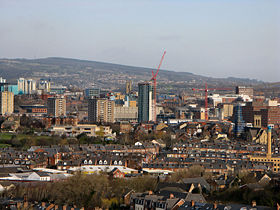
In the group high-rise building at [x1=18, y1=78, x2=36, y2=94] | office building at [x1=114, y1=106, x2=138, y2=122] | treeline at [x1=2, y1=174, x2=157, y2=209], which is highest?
high-rise building at [x1=18, y1=78, x2=36, y2=94]

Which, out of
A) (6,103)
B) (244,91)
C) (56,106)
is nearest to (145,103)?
(56,106)

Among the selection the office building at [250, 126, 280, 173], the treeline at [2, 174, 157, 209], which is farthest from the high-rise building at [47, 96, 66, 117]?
the treeline at [2, 174, 157, 209]

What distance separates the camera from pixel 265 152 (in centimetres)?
4588

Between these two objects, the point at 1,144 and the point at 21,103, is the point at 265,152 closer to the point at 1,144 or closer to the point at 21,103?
the point at 1,144

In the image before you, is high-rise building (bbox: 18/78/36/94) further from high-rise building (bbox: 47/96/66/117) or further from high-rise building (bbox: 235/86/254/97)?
high-rise building (bbox: 47/96/66/117)

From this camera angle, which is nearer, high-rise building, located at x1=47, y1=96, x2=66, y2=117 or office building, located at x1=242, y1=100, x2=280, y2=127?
office building, located at x1=242, y1=100, x2=280, y2=127

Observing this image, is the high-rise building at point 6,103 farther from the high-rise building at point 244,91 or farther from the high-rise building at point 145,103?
the high-rise building at point 244,91

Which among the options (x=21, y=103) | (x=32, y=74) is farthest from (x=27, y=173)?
(x=32, y=74)

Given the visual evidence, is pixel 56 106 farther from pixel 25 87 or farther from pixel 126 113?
pixel 25 87

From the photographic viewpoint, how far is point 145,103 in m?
85.8

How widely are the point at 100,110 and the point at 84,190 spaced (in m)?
49.7

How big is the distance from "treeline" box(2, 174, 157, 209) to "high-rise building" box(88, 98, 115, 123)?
46697mm

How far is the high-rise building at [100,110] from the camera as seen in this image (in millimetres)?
78625

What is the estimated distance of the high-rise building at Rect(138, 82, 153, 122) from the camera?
278ft
